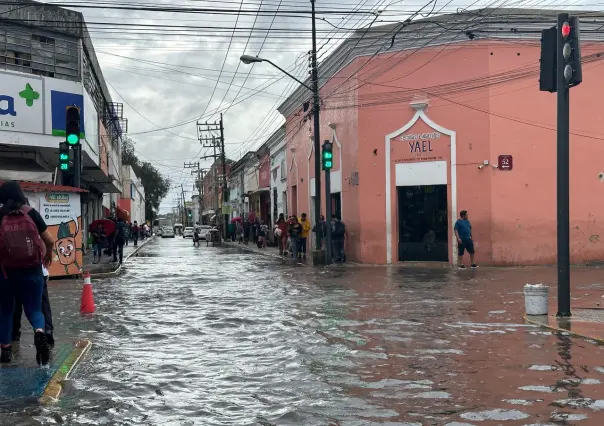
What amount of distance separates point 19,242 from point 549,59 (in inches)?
307

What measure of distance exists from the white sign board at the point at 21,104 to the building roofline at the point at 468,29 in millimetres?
11231

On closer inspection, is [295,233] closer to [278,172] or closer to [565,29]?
[278,172]

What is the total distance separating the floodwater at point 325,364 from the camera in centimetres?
531

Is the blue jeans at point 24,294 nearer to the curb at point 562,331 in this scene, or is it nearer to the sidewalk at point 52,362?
the sidewalk at point 52,362

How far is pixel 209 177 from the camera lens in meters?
114

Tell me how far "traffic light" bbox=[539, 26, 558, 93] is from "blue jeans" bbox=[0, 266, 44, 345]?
7558 millimetres

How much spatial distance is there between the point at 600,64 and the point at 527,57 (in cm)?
241

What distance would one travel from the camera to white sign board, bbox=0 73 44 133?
21.5m

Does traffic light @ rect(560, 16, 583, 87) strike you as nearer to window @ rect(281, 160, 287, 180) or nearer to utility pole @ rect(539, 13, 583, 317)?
utility pole @ rect(539, 13, 583, 317)

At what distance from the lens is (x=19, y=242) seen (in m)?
6.25

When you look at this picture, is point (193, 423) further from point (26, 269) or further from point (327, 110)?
point (327, 110)

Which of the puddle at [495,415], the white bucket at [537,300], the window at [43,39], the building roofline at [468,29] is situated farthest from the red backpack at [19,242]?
the window at [43,39]

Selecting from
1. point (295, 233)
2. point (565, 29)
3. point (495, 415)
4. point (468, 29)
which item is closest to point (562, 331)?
point (495, 415)

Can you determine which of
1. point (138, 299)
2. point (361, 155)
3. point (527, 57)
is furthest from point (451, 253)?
point (138, 299)
